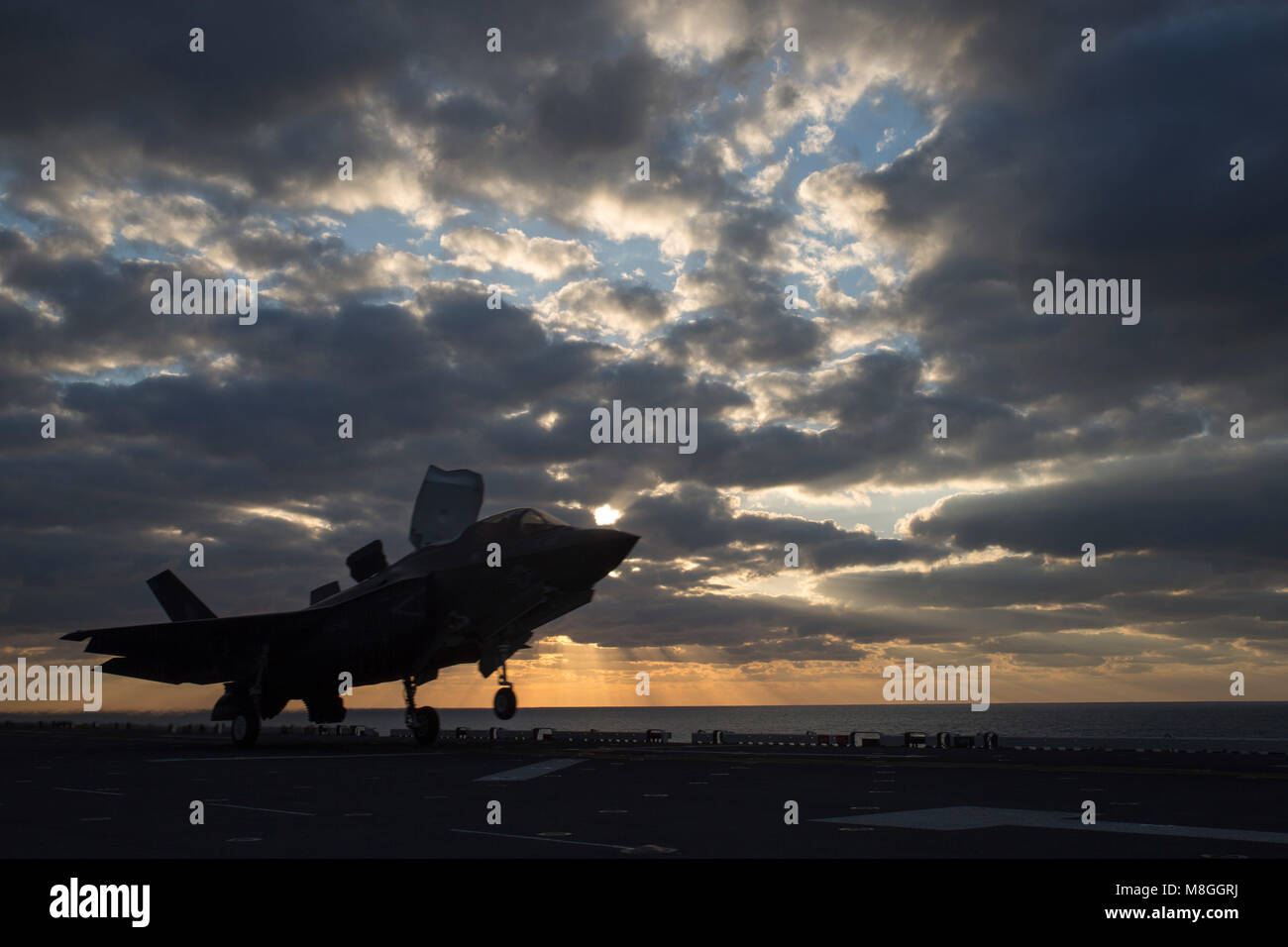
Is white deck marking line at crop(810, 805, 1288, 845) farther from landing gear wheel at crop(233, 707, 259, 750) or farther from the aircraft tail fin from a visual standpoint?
the aircraft tail fin

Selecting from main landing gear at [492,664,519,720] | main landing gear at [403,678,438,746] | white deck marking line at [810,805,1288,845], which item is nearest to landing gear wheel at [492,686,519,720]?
main landing gear at [492,664,519,720]

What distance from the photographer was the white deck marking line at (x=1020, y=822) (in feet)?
39.8

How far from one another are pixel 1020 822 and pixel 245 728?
94.9 feet

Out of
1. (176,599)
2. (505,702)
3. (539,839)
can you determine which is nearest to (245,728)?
(505,702)

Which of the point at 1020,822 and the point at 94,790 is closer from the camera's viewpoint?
the point at 1020,822

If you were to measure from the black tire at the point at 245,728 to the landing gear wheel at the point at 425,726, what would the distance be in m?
5.58

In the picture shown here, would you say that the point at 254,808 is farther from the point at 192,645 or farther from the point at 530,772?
the point at 192,645

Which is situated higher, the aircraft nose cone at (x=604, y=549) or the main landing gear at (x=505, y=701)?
the aircraft nose cone at (x=604, y=549)

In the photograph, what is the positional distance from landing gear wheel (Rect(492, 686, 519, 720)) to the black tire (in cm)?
960

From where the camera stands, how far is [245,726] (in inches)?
1367

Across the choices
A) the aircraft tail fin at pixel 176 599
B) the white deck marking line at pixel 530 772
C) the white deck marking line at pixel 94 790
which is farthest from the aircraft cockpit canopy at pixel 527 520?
the aircraft tail fin at pixel 176 599

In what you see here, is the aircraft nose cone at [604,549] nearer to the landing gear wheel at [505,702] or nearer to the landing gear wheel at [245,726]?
the landing gear wheel at [505,702]

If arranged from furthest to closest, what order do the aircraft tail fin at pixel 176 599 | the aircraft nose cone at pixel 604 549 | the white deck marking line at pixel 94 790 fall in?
the aircraft tail fin at pixel 176 599 → the aircraft nose cone at pixel 604 549 → the white deck marking line at pixel 94 790
